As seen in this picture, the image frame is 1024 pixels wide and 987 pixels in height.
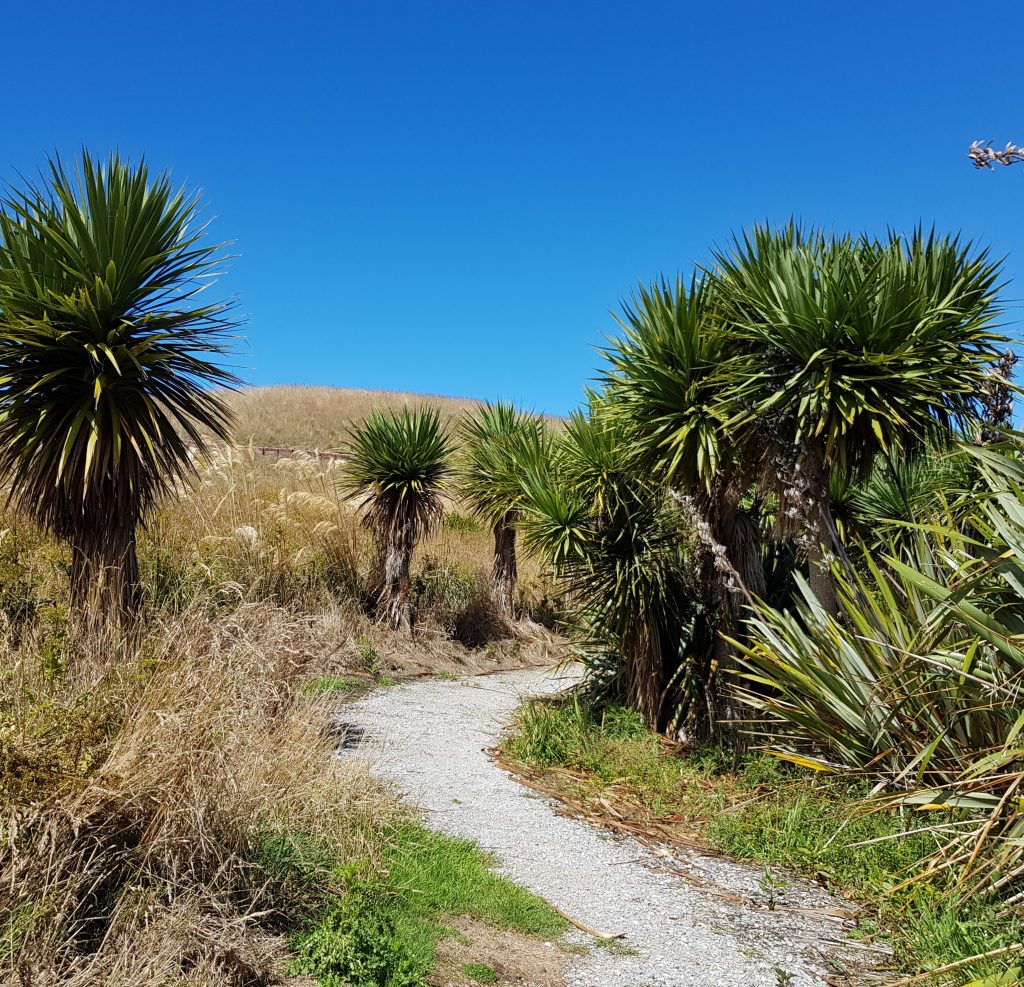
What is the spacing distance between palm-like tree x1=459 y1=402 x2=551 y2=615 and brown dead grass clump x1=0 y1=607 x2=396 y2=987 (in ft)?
25.9

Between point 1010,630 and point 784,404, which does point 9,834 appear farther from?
point 784,404

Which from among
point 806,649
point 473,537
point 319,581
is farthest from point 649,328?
point 473,537

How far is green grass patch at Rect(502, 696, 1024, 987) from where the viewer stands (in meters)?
4.01

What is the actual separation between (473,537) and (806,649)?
15.3 meters

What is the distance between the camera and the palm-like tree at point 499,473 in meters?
13.6

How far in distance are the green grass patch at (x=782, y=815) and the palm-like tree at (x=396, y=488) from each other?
16.1 feet

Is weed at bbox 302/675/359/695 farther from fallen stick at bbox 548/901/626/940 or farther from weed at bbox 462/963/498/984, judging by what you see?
weed at bbox 462/963/498/984

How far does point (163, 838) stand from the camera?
12.1 feet

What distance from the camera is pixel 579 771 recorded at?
8.22m

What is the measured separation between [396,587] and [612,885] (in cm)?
914

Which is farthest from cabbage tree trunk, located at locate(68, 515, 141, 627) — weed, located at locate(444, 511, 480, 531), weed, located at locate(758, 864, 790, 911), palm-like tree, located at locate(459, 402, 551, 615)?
weed, located at locate(444, 511, 480, 531)

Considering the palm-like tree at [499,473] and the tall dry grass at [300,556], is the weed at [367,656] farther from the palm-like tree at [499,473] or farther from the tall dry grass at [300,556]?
the palm-like tree at [499,473]

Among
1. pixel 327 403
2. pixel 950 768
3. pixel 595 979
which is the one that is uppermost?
pixel 327 403

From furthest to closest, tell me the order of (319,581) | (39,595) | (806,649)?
(319,581), (39,595), (806,649)
